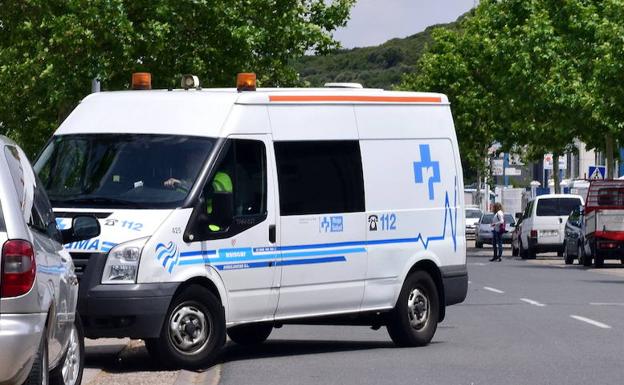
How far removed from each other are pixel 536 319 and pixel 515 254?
35687mm

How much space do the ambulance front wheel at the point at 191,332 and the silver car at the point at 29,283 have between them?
3017mm

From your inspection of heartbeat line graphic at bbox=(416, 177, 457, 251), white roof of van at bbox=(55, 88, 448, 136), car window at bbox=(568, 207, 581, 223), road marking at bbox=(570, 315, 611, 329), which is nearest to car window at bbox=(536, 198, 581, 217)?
car window at bbox=(568, 207, 581, 223)

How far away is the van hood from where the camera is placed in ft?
43.6

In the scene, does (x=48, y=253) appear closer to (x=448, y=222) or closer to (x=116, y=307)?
(x=116, y=307)

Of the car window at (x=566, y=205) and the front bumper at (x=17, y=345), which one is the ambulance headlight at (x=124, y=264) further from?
the car window at (x=566, y=205)

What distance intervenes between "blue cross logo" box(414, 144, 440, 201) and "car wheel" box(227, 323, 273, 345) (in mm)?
2070

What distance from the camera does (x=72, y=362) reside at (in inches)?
434

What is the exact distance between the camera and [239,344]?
16.7m

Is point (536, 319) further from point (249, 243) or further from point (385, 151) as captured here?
point (249, 243)

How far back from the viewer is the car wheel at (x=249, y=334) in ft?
53.3

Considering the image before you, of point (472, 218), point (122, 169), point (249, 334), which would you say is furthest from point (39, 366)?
point (472, 218)

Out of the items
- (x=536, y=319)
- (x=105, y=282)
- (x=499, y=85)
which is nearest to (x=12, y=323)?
(x=105, y=282)

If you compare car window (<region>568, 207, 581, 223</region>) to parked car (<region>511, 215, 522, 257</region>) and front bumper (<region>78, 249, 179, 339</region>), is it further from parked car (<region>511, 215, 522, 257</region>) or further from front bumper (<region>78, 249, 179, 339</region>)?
front bumper (<region>78, 249, 179, 339</region>)

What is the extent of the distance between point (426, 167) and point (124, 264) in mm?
4314
